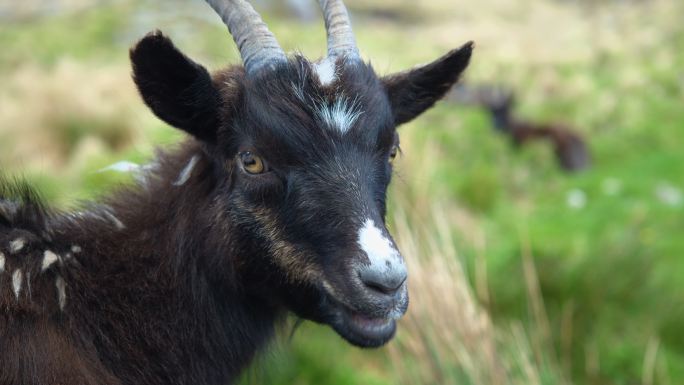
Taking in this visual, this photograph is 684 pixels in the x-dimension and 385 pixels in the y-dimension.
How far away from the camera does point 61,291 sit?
11.1ft

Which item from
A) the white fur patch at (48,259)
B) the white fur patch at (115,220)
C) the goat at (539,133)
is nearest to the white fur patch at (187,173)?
the white fur patch at (115,220)

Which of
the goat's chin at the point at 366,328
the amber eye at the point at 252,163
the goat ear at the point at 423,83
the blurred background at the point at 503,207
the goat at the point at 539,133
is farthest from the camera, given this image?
the goat at the point at 539,133

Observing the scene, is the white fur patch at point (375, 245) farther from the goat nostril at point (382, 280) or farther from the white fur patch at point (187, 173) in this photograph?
the white fur patch at point (187, 173)

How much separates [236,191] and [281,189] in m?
0.25

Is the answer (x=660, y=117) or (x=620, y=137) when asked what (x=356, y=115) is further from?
(x=660, y=117)

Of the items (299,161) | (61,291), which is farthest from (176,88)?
(61,291)

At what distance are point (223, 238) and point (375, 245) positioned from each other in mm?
832

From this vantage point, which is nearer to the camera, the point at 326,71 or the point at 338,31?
the point at 326,71

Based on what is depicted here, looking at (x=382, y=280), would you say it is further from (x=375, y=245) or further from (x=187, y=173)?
(x=187, y=173)

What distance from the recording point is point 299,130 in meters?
3.39

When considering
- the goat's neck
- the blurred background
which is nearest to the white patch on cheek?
the goat's neck

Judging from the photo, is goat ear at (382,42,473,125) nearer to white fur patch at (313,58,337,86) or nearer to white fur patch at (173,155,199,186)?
white fur patch at (313,58,337,86)

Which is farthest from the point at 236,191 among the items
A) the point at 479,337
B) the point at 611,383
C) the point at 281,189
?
the point at 611,383

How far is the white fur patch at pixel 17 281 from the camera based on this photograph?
321 cm
